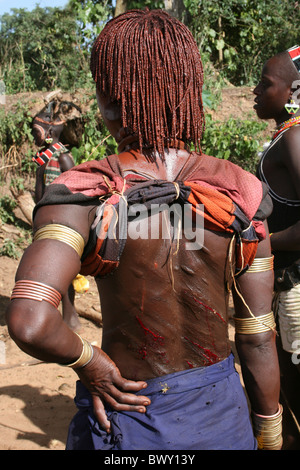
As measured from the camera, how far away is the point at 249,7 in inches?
394

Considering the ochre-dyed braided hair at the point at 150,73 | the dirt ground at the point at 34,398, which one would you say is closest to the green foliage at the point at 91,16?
the dirt ground at the point at 34,398

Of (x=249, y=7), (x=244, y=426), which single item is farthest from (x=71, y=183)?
(x=249, y=7)

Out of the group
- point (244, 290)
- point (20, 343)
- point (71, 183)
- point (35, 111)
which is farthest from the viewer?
point (35, 111)

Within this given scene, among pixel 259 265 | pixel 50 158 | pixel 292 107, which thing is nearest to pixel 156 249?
pixel 259 265

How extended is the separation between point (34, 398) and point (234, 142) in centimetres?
500

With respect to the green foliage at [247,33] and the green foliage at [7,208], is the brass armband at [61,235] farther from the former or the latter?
the green foliage at [247,33]

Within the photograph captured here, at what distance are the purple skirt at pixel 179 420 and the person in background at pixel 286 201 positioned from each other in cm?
107

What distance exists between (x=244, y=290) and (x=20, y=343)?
77 centimetres

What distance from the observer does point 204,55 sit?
873 cm

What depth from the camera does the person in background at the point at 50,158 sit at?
4801mm

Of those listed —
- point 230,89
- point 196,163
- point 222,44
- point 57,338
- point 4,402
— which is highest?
point 196,163

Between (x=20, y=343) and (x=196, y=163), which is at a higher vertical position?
(x=196, y=163)

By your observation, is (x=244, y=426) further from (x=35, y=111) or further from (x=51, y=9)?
(x=51, y=9)

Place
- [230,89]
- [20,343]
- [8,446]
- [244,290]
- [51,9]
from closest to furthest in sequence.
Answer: [20,343]
[244,290]
[8,446]
[230,89]
[51,9]
